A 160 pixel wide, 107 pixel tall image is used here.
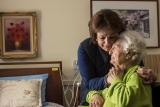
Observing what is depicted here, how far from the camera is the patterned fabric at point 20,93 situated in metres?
2.79

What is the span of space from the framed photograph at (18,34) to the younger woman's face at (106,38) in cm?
168

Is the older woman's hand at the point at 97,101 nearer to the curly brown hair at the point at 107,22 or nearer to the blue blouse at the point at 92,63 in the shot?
the blue blouse at the point at 92,63

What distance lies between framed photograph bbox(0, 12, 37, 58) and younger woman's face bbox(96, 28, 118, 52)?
66.2 inches

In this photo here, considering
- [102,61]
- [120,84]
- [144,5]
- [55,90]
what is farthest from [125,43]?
[144,5]

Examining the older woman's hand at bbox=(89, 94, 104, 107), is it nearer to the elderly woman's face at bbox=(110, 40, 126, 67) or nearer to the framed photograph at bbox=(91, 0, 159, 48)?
the elderly woman's face at bbox=(110, 40, 126, 67)

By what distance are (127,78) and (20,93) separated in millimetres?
1620

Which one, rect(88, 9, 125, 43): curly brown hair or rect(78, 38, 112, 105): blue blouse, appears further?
rect(78, 38, 112, 105): blue blouse

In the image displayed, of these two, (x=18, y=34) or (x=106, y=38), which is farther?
(x=18, y=34)

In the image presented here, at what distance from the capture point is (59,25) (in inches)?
133

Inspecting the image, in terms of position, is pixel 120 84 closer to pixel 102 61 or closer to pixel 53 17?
→ pixel 102 61

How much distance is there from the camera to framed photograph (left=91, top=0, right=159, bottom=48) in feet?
11.2

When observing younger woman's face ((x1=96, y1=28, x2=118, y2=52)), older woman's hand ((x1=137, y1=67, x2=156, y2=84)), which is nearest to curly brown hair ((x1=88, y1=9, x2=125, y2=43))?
younger woman's face ((x1=96, y1=28, x2=118, y2=52))

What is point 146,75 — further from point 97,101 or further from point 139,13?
point 139,13

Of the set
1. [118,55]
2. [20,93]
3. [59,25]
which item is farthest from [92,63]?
[59,25]
